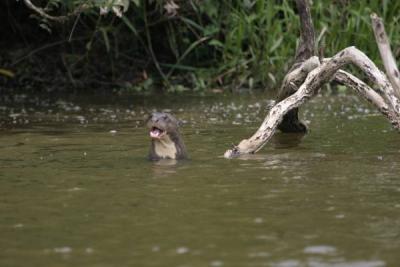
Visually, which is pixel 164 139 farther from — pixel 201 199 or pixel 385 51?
pixel 201 199

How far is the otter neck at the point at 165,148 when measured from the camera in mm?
8492

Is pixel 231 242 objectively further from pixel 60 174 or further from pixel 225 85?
pixel 225 85

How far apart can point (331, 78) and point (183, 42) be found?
7481 mm

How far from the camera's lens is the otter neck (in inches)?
334

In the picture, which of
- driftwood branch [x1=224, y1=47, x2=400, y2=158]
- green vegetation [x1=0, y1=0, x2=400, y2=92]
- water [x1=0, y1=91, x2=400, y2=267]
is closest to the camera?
water [x1=0, y1=91, x2=400, y2=267]

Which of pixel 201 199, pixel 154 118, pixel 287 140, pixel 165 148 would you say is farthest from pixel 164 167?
pixel 287 140

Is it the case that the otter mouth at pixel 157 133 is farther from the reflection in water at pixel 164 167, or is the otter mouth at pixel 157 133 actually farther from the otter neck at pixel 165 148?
the reflection in water at pixel 164 167

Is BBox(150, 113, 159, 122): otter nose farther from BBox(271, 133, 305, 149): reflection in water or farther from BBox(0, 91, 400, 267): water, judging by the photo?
BBox(271, 133, 305, 149): reflection in water

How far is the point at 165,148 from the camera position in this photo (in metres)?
8.57

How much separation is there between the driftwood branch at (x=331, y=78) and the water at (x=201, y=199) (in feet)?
0.58

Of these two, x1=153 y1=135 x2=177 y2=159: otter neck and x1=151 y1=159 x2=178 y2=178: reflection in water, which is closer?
x1=151 y1=159 x2=178 y2=178: reflection in water

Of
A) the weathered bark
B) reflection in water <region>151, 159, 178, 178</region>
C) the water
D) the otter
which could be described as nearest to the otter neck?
the otter

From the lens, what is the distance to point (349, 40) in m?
15.6

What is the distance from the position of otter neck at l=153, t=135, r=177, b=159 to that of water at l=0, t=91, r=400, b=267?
259 mm
